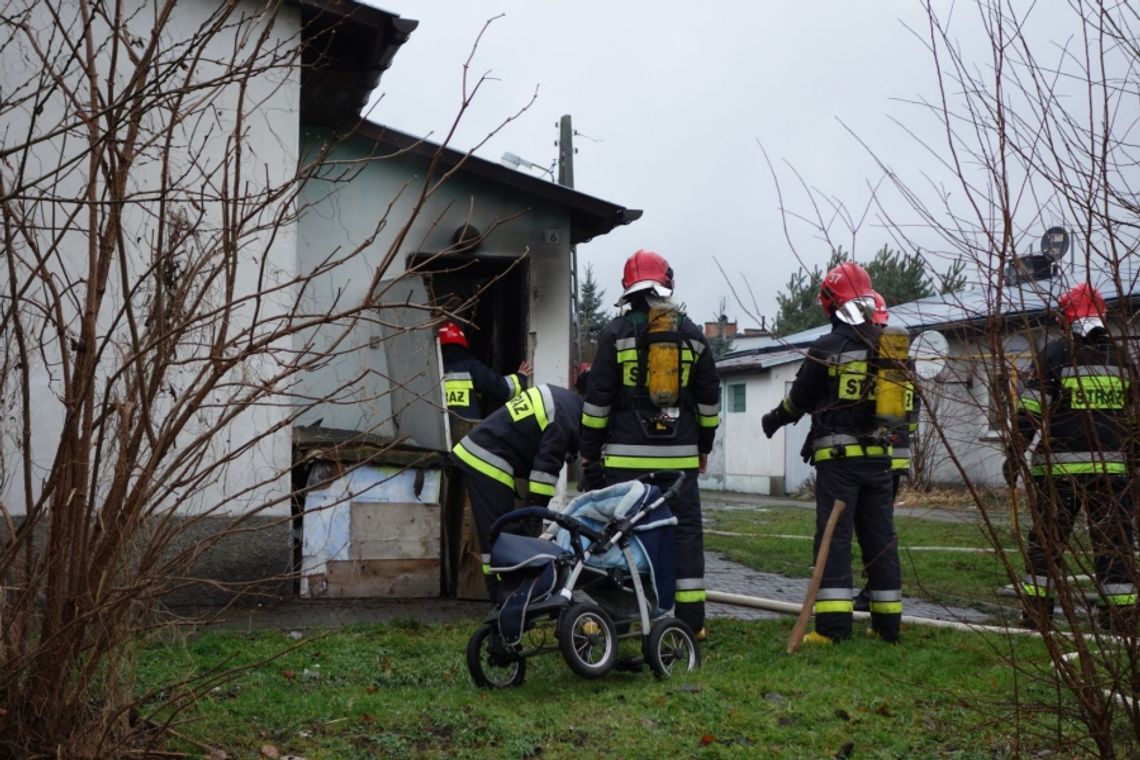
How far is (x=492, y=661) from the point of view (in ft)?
20.5

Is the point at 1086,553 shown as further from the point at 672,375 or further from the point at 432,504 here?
the point at 432,504

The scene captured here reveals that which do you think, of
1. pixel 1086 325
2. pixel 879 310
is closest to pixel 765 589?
pixel 879 310

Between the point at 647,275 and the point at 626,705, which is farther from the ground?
the point at 647,275

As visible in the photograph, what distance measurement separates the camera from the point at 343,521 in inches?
374

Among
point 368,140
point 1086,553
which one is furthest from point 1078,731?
point 368,140

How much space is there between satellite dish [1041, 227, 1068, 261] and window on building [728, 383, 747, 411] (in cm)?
2795

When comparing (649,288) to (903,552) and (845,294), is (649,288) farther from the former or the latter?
(903,552)

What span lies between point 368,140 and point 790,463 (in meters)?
20.0

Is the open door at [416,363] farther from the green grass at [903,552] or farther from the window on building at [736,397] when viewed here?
the window on building at [736,397]

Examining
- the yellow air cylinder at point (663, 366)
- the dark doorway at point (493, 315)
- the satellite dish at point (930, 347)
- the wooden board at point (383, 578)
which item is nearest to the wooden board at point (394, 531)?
the wooden board at point (383, 578)

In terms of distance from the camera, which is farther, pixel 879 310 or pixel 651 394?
pixel 879 310

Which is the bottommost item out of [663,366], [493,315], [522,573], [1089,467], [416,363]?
[522,573]

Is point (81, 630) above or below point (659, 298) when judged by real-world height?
below

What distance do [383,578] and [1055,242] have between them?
22.2 feet
